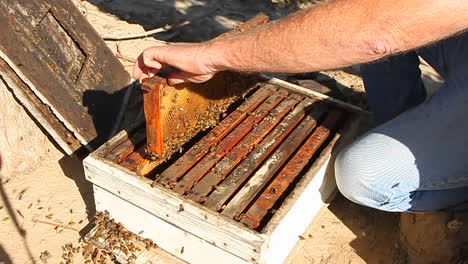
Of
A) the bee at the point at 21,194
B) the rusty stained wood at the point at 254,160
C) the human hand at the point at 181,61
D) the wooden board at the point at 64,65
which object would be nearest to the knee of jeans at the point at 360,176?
the rusty stained wood at the point at 254,160

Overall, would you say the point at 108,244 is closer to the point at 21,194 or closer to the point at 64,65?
the point at 21,194

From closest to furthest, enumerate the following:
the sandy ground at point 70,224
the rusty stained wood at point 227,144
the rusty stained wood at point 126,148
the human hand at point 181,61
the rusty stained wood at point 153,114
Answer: the human hand at point 181,61 < the rusty stained wood at point 153,114 < the rusty stained wood at point 227,144 < the rusty stained wood at point 126,148 < the sandy ground at point 70,224

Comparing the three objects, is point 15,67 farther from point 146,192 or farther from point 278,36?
point 278,36

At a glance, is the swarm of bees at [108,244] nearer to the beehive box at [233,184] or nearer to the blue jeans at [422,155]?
the beehive box at [233,184]

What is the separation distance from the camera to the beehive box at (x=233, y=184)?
6.09 feet

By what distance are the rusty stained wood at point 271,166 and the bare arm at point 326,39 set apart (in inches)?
18.0

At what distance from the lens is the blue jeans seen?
201 cm

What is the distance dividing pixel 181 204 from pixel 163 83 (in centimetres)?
45

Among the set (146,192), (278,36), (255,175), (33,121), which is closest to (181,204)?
(146,192)

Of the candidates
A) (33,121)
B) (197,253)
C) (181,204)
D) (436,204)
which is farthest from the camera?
(33,121)

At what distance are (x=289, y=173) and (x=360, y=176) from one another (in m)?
0.29

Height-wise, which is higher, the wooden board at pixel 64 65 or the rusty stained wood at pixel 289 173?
the wooden board at pixel 64 65

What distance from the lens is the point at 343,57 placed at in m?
1.63

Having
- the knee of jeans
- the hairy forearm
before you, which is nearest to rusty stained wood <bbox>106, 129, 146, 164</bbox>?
the hairy forearm
